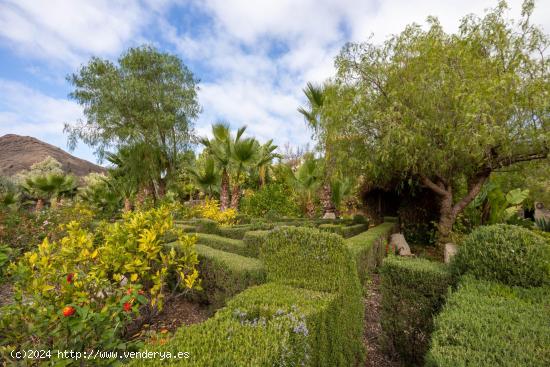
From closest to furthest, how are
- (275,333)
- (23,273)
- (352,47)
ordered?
(275,333) < (23,273) < (352,47)

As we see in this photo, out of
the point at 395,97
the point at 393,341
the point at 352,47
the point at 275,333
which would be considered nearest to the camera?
the point at 275,333

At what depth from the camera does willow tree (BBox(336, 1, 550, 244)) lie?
5.38 m

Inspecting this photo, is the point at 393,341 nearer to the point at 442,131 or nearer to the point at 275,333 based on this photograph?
the point at 275,333

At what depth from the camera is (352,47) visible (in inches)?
268

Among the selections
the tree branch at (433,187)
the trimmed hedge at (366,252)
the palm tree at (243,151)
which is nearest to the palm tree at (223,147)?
the palm tree at (243,151)

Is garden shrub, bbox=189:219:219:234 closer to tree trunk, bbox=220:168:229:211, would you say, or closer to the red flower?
tree trunk, bbox=220:168:229:211

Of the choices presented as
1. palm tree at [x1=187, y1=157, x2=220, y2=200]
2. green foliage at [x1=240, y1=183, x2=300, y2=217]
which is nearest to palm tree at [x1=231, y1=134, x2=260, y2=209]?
palm tree at [x1=187, y1=157, x2=220, y2=200]

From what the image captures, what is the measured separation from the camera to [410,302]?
3172 mm

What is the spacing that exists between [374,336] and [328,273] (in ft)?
6.31

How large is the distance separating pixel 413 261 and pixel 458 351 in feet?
6.02

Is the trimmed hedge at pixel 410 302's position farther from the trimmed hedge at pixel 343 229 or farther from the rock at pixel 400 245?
the rock at pixel 400 245

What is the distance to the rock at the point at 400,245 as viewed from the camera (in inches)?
303

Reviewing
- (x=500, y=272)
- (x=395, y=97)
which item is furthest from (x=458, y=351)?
(x=395, y=97)

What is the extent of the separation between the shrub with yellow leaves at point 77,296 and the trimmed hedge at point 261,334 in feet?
2.27
